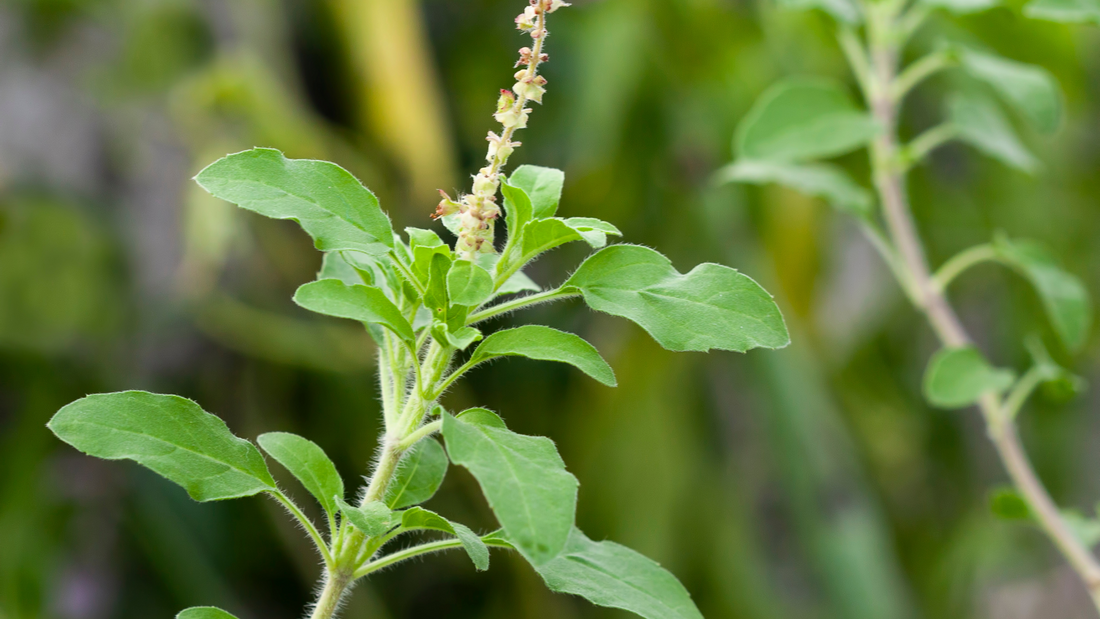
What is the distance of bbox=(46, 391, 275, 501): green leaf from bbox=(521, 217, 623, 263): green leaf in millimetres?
66

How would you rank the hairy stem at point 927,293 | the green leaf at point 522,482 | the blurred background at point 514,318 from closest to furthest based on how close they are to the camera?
the green leaf at point 522,482 → the hairy stem at point 927,293 → the blurred background at point 514,318

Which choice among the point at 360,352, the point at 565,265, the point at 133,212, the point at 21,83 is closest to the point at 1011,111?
the point at 565,265

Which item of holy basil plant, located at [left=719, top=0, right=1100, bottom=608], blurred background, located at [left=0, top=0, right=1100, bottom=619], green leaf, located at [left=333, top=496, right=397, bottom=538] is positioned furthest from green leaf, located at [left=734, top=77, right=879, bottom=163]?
blurred background, located at [left=0, top=0, right=1100, bottom=619]

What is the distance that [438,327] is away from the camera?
166 mm

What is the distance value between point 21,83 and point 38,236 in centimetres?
23

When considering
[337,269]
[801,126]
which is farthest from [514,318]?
[337,269]

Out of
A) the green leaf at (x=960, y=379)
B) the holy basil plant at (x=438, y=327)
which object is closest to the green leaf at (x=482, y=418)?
the holy basil plant at (x=438, y=327)

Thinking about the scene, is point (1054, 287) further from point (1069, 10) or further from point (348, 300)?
point (348, 300)

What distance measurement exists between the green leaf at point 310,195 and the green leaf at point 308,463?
0.14 feet

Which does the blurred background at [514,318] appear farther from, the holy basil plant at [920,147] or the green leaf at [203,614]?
the green leaf at [203,614]

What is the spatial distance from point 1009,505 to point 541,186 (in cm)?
21

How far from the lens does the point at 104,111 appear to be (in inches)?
43.1

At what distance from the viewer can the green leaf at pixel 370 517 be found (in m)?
0.16

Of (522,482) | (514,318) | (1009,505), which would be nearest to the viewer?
(522,482)
